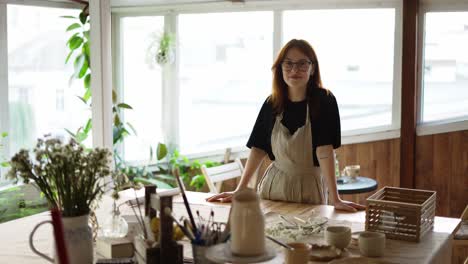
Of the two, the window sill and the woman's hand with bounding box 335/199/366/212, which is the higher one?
the window sill

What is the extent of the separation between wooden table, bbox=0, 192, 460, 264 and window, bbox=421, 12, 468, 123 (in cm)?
265

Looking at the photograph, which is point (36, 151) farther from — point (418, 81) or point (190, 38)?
point (190, 38)

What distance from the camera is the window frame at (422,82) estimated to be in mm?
5074

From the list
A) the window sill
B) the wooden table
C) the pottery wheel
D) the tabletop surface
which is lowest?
the tabletop surface

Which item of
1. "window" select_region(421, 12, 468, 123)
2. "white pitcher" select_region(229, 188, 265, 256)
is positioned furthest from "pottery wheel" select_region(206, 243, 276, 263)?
"window" select_region(421, 12, 468, 123)

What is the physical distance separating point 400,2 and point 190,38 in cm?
209

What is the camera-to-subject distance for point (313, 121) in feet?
10.4

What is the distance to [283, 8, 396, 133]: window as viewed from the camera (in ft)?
17.6

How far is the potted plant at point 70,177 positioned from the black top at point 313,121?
142 cm

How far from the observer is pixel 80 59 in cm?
566

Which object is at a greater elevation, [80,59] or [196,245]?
[80,59]

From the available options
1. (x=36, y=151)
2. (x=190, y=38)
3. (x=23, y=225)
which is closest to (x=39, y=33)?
(x=190, y=38)

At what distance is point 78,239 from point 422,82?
3950mm

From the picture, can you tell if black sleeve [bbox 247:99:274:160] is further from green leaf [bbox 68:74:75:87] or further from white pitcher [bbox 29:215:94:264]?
green leaf [bbox 68:74:75:87]
